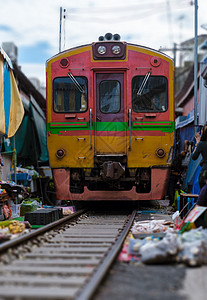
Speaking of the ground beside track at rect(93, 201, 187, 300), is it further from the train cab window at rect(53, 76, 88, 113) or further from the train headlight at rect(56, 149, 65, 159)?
the train cab window at rect(53, 76, 88, 113)

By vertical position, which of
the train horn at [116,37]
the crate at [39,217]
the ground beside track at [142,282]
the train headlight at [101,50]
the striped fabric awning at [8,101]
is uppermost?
the train horn at [116,37]

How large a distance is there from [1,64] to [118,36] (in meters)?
2.74

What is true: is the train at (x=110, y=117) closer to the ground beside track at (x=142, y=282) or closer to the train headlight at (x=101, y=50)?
the train headlight at (x=101, y=50)

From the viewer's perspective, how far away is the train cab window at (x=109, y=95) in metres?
9.16

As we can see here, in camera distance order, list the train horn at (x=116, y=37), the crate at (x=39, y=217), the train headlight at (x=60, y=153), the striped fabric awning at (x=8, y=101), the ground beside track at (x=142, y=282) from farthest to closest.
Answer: the train horn at (x=116, y=37)
the train headlight at (x=60, y=153)
the striped fabric awning at (x=8, y=101)
the crate at (x=39, y=217)
the ground beside track at (x=142, y=282)

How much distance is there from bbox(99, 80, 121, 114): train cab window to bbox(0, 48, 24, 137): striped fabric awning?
6.55 ft

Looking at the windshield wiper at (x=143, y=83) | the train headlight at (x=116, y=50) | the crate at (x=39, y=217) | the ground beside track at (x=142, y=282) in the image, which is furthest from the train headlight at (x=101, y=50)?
the ground beside track at (x=142, y=282)

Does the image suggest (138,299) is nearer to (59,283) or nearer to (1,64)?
(59,283)

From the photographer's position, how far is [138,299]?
3.17m

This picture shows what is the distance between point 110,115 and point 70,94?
1.03 metres

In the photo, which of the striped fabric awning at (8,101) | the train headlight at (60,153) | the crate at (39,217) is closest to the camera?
the crate at (39,217)

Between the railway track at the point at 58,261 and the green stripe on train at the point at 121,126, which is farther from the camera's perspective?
the green stripe on train at the point at 121,126

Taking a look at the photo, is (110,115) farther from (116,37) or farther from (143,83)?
(116,37)

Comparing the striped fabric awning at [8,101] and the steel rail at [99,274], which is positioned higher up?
the striped fabric awning at [8,101]
